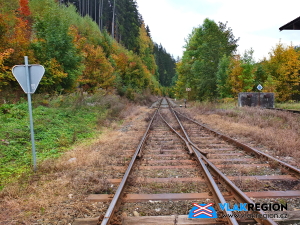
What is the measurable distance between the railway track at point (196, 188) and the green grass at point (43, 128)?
9.32ft

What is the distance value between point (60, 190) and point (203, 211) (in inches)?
107

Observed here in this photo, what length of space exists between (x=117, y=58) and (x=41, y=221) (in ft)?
92.3

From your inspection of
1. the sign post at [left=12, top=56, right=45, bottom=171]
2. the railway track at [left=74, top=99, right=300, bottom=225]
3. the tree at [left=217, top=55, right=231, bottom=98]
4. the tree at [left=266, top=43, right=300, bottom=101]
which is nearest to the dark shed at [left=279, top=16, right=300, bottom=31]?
the railway track at [left=74, top=99, right=300, bottom=225]

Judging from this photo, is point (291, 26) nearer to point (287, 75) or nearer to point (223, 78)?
point (223, 78)

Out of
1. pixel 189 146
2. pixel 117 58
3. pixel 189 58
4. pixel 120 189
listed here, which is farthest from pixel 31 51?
pixel 189 58

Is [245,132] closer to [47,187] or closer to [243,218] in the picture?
[243,218]

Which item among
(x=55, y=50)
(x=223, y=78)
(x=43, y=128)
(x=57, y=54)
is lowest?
(x=43, y=128)

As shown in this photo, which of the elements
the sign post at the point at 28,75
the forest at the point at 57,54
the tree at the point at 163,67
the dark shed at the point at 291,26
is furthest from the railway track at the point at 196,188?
the tree at the point at 163,67

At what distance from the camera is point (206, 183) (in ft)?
14.4

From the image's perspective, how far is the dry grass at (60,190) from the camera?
3410mm

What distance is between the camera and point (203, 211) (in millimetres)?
3371

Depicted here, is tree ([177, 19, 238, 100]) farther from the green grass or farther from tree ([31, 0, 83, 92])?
tree ([31, 0, 83, 92])

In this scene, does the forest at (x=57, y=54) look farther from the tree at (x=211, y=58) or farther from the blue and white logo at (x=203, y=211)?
the blue and white logo at (x=203, y=211)

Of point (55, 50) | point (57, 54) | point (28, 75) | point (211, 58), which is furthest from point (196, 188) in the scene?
point (211, 58)
